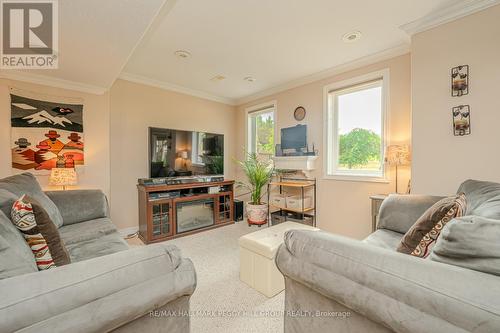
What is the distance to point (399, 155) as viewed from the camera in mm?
2273

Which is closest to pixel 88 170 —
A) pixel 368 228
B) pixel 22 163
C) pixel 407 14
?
pixel 22 163

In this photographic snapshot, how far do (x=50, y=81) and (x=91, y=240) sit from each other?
7.32 feet

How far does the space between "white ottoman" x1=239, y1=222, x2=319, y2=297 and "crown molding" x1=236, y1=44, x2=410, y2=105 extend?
236 cm

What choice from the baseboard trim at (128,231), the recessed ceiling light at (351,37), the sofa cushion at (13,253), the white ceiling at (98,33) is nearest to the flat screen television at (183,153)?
the baseboard trim at (128,231)

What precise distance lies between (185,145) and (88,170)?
4.39 feet

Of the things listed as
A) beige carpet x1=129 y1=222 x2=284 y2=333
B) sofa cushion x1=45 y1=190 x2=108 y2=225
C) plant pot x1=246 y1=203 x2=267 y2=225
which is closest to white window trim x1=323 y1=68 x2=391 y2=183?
plant pot x1=246 y1=203 x2=267 y2=225

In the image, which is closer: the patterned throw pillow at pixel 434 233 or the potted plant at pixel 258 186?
the patterned throw pillow at pixel 434 233

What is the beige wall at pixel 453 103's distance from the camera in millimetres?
1731

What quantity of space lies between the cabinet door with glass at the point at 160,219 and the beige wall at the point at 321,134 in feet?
7.20

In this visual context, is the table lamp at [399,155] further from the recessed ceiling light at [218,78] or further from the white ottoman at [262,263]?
the recessed ceiling light at [218,78]

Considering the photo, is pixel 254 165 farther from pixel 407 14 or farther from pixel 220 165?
pixel 407 14

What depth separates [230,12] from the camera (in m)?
1.84

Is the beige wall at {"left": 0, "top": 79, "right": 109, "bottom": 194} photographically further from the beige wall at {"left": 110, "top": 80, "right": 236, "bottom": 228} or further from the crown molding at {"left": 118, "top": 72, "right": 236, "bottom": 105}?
the crown molding at {"left": 118, "top": 72, "right": 236, "bottom": 105}

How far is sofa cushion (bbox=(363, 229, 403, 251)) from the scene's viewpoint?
61.6 inches
